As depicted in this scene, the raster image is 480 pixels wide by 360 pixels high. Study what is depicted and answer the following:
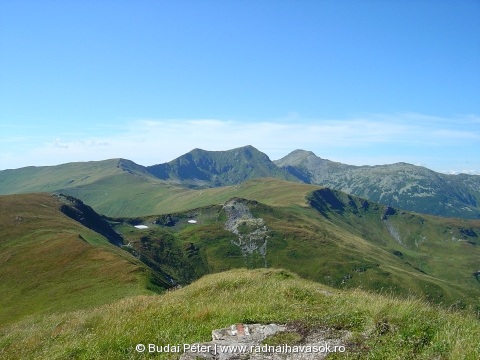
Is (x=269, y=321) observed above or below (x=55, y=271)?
above

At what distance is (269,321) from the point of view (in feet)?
40.6

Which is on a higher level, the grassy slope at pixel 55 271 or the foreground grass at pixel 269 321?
the foreground grass at pixel 269 321

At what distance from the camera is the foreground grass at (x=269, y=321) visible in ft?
33.7

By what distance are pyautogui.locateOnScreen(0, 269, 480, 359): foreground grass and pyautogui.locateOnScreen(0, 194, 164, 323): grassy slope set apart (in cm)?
3690

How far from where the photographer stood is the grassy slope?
2239 inches

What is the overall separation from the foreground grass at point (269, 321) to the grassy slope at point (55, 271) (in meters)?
36.9

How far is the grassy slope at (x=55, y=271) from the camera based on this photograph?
5688cm

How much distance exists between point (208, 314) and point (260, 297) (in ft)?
12.2

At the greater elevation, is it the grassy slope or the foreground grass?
the foreground grass

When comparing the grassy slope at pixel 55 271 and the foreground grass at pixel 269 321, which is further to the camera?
the grassy slope at pixel 55 271

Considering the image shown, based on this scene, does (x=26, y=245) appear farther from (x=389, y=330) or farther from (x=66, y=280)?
(x=389, y=330)

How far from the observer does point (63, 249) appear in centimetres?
8525

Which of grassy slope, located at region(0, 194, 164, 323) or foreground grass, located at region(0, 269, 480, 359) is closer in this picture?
foreground grass, located at region(0, 269, 480, 359)

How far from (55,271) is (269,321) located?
73.5 m
